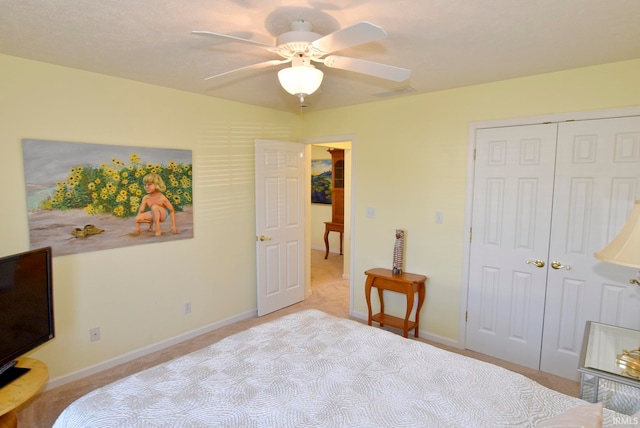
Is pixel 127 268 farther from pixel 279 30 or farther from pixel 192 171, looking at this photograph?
pixel 279 30

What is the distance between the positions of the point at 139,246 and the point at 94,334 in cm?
76

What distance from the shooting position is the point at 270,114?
13.2 feet

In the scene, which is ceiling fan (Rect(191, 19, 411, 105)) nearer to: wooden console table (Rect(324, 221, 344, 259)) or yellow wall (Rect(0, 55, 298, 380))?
yellow wall (Rect(0, 55, 298, 380))

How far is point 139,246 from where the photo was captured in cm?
304

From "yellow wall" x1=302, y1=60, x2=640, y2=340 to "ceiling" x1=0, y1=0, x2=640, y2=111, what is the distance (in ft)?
0.59

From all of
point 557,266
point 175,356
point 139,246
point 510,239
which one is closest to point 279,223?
point 139,246

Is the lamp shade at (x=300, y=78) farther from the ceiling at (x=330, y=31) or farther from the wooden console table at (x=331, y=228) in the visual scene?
the wooden console table at (x=331, y=228)

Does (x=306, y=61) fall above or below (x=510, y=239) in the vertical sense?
above

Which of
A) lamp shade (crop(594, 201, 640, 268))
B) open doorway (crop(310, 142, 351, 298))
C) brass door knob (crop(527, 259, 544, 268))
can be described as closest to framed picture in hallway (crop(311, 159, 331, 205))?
open doorway (crop(310, 142, 351, 298))

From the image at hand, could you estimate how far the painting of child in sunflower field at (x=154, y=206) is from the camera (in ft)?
9.95

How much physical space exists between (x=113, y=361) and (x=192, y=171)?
176cm

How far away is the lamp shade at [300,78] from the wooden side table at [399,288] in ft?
7.12

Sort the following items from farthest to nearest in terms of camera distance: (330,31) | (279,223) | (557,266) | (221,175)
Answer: (279,223) < (221,175) < (557,266) < (330,31)

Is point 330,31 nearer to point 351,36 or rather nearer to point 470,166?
point 351,36
